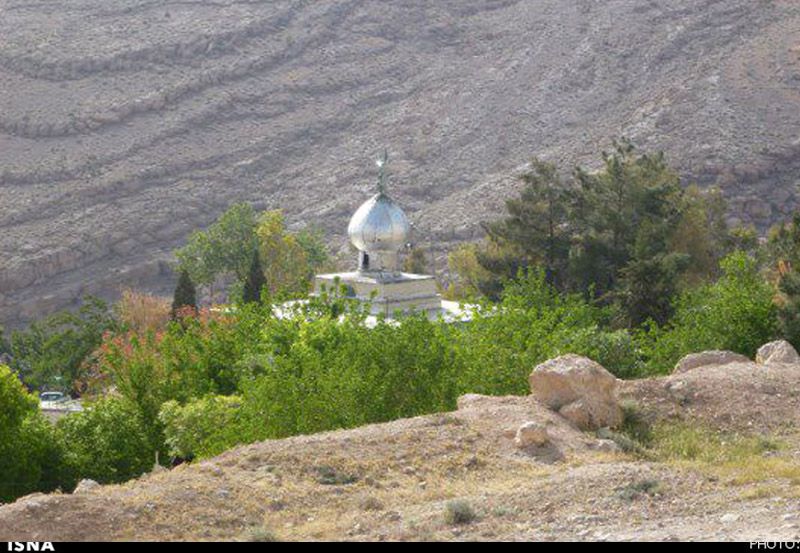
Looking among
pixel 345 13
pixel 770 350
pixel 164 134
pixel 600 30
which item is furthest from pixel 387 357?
pixel 345 13

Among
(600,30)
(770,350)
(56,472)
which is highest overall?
(600,30)

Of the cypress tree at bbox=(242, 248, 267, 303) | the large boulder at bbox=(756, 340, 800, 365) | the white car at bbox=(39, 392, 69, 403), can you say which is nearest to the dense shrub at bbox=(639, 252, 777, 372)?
the large boulder at bbox=(756, 340, 800, 365)

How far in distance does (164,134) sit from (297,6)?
16610mm

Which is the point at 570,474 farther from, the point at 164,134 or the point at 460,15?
the point at 460,15

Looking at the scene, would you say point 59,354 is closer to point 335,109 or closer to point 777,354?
point 777,354

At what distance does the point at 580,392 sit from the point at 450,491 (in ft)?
12.0

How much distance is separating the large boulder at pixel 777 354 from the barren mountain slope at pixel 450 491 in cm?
375

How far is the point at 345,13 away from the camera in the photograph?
81.9 m

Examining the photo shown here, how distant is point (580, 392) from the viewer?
54.0 ft

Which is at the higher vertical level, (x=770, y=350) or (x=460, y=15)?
(x=460, y=15)

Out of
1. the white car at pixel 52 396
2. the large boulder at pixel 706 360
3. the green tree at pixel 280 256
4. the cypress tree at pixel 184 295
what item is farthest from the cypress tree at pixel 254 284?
the large boulder at pixel 706 360

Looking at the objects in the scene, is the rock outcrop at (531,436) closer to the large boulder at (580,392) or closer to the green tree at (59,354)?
the large boulder at (580,392)

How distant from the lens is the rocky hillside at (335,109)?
195 feet

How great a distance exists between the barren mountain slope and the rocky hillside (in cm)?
4196
